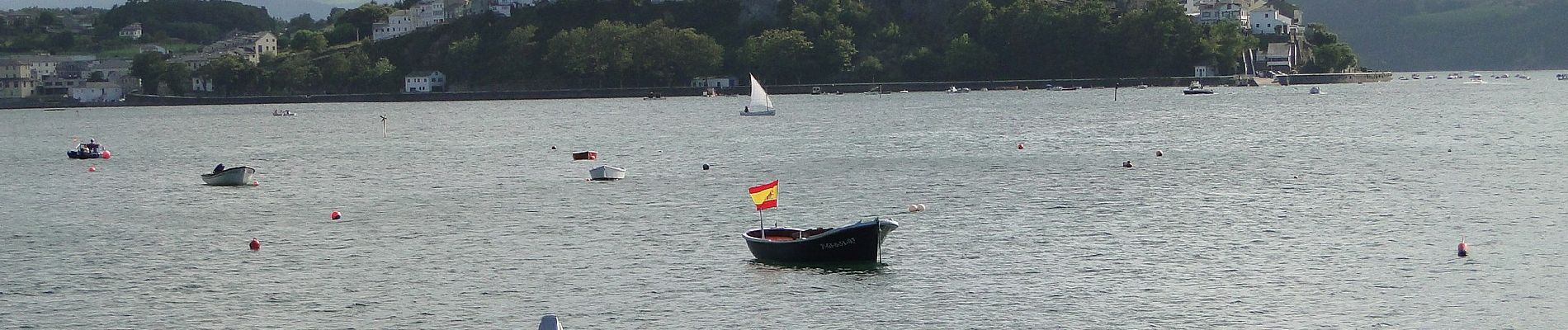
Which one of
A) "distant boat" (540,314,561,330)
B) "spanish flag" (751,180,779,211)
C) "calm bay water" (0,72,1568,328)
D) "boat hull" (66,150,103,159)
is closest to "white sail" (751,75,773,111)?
"calm bay water" (0,72,1568,328)

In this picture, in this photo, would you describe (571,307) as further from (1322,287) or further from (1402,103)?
(1402,103)

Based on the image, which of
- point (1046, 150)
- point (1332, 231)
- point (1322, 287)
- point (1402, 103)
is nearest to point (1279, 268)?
point (1322, 287)

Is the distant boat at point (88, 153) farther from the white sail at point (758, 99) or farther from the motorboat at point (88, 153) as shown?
the white sail at point (758, 99)

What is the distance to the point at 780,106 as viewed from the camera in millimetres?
174625

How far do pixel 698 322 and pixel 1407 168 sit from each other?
1754 inches

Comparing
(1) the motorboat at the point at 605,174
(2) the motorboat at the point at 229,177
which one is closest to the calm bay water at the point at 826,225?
(2) the motorboat at the point at 229,177

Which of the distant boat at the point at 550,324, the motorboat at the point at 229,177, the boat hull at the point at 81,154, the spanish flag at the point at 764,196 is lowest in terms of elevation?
the boat hull at the point at 81,154

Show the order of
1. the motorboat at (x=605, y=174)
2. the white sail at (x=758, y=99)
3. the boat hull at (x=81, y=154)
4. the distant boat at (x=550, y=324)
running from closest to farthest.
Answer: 1. the distant boat at (x=550, y=324)
2. the motorboat at (x=605, y=174)
3. the boat hull at (x=81, y=154)
4. the white sail at (x=758, y=99)

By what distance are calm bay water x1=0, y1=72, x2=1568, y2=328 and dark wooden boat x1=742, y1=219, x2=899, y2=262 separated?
1.61 ft

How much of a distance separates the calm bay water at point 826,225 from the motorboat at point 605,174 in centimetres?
122

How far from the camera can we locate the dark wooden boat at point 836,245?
136 ft

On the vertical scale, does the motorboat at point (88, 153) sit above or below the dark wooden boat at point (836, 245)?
below

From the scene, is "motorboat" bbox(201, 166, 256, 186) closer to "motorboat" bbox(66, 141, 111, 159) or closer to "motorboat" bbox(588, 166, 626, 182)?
"motorboat" bbox(588, 166, 626, 182)

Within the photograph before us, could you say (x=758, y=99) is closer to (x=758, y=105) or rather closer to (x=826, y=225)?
(x=758, y=105)
